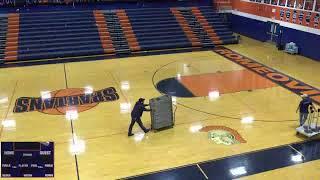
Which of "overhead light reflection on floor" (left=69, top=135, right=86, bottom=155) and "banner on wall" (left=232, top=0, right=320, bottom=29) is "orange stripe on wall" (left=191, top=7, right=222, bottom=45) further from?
"overhead light reflection on floor" (left=69, top=135, right=86, bottom=155)

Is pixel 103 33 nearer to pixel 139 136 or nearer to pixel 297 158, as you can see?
pixel 139 136

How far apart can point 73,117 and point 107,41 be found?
9332mm

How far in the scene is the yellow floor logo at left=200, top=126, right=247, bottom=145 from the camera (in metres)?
9.50

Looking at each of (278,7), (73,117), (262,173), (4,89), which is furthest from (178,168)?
(278,7)

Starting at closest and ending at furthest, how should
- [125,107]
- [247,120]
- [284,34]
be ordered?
1. [247,120]
2. [125,107]
3. [284,34]

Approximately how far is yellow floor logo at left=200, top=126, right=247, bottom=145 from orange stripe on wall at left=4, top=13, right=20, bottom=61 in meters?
12.6

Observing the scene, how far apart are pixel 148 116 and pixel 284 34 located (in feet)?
41.6

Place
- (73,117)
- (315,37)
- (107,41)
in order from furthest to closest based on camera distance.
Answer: (107,41) → (315,37) → (73,117)

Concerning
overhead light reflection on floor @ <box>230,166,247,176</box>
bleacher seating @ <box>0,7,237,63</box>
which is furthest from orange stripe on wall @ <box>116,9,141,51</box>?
overhead light reflection on floor @ <box>230,166,247,176</box>

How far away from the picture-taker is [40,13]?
66.9 feet

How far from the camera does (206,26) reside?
22.2 m

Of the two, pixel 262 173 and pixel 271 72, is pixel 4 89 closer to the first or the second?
pixel 262 173
